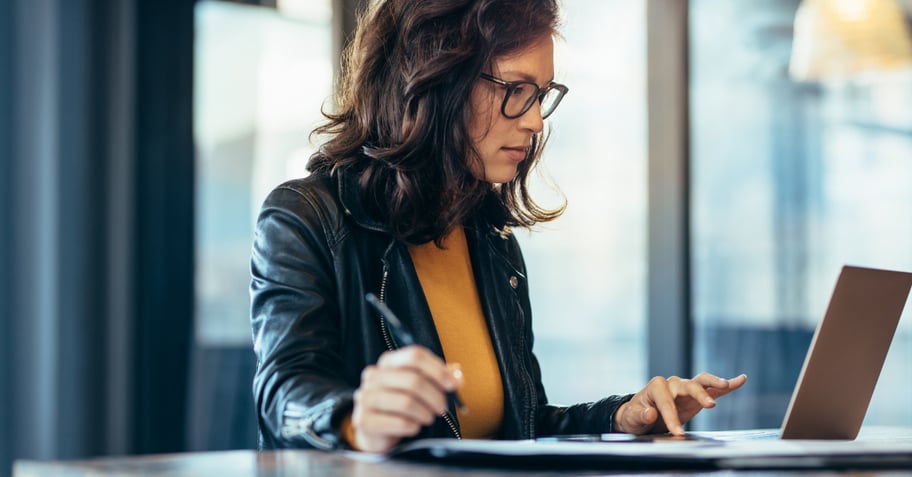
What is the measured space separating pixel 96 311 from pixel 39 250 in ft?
0.91

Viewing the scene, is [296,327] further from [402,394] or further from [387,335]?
[402,394]

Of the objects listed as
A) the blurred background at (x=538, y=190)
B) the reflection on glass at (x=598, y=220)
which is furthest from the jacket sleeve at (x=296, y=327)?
the reflection on glass at (x=598, y=220)

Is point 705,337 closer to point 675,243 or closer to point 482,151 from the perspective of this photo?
point 675,243

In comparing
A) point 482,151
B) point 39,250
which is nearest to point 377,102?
point 482,151

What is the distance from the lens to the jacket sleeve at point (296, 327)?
3.50 ft

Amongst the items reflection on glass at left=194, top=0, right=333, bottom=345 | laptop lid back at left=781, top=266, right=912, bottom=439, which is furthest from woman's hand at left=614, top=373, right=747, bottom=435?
reflection on glass at left=194, top=0, right=333, bottom=345

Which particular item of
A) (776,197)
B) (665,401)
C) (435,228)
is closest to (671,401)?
(665,401)

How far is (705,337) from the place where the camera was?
330cm

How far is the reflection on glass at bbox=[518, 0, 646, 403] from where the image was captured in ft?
11.1

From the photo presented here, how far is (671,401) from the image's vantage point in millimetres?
1319

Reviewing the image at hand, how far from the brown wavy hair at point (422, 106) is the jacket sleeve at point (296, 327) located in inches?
5.9

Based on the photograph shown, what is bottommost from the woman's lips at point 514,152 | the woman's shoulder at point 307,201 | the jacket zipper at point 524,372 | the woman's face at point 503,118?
the jacket zipper at point 524,372

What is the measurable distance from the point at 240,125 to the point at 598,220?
49.4 inches

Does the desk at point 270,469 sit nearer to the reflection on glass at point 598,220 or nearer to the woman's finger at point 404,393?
the woman's finger at point 404,393
